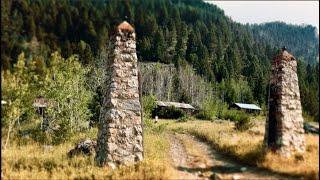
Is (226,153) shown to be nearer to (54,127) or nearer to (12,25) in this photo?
(12,25)

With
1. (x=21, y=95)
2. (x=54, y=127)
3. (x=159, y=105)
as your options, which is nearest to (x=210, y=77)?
(x=159, y=105)

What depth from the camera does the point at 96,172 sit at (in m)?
20.1

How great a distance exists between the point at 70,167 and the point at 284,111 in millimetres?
9176

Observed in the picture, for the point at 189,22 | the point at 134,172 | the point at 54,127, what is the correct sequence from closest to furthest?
the point at 134,172 → the point at 54,127 → the point at 189,22

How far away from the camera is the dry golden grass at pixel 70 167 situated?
19.5 m

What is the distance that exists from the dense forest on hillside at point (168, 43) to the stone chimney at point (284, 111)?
538 mm

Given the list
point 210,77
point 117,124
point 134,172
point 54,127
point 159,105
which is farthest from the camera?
point 210,77

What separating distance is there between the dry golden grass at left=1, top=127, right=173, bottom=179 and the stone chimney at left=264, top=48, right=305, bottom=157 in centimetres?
416

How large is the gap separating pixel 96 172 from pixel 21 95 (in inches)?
310

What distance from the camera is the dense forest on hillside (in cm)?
1987

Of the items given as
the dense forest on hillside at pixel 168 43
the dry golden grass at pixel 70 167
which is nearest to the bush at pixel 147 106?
the dense forest on hillside at pixel 168 43

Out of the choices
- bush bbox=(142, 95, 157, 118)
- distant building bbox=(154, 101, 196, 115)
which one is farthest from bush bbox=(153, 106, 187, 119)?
bush bbox=(142, 95, 157, 118)

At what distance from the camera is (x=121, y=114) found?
21484 mm

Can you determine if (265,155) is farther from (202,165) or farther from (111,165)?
(111,165)
